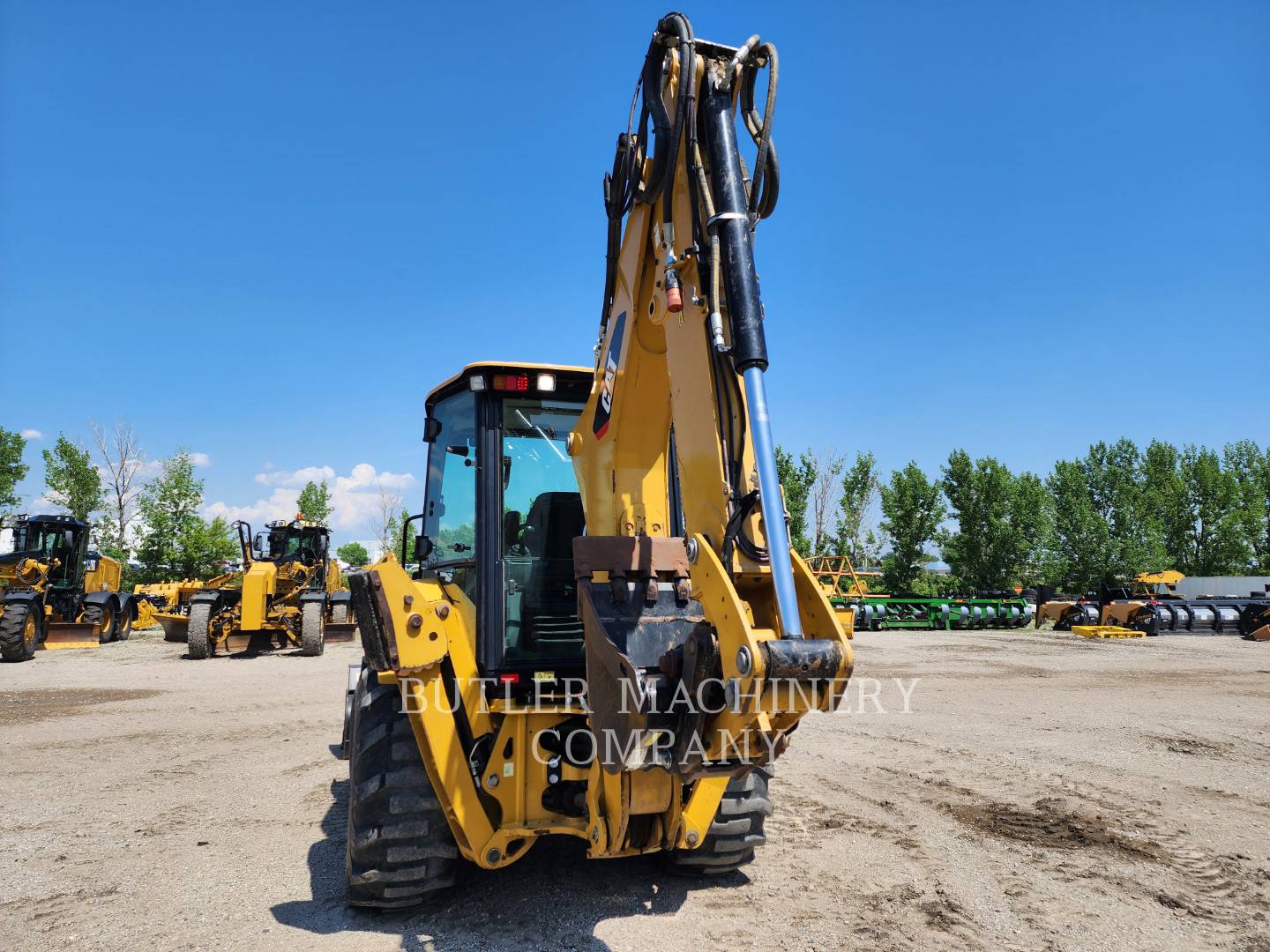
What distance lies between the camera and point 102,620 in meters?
17.9

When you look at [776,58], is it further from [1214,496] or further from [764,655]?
[1214,496]

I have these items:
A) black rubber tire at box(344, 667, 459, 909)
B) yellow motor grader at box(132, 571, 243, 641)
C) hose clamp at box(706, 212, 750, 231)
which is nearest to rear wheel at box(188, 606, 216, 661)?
yellow motor grader at box(132, 571, 243, 641)

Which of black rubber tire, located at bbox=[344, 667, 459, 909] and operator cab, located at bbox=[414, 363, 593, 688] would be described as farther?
operator cab, located at bbox=[414, 363, 593, 688]

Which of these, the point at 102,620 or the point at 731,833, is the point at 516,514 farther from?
the point at 102,620

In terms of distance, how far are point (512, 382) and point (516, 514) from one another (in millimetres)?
721

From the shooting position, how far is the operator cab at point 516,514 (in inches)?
156

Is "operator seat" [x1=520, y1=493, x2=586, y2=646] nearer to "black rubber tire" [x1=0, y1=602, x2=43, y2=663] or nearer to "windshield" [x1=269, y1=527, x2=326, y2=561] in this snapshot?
"black rubber tire" [x1=0, y1=602, x2=43, y2=663]

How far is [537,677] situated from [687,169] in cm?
243

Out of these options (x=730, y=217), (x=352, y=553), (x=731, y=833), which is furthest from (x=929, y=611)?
(x=352, y=553)

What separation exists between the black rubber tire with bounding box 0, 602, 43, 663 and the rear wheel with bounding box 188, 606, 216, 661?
2.85 m

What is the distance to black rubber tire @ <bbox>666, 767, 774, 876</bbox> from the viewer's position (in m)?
4.10

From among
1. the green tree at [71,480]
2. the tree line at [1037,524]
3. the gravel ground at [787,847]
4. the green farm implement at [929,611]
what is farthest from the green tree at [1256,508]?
the green tree at [71,480]

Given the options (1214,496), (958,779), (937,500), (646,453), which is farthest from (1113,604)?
(1214,496)

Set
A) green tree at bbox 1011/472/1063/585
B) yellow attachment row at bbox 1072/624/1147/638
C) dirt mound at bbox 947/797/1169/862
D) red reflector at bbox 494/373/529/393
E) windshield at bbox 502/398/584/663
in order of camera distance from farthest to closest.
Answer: green tree at bbox 1011/472/1063/585 < yellow attachment row at bbox 1072/624/1147/638 < dirt mound at bbox 947/797/1169/862 < red reflector at bbox 494/373/529/393 < windshield at bbox 502/398/584/663
